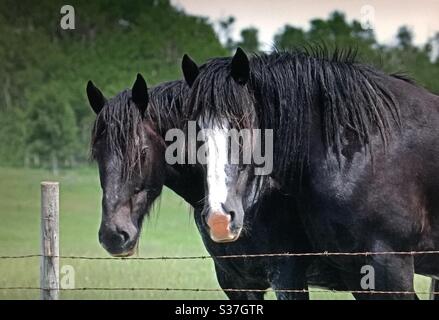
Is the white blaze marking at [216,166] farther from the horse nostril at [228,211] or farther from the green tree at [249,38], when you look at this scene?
the green tree at [249,38]

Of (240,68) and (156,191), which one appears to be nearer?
(240,68)

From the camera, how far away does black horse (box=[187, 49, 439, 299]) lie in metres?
4.92

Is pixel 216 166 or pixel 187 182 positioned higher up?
pixel 216 166

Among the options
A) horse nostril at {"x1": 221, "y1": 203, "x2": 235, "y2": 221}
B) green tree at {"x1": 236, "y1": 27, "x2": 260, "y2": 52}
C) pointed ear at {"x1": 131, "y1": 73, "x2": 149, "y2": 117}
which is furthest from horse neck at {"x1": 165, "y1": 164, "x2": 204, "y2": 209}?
green tree at {"x1": 236, "y1": 27, "x2": 260, "y2": 52}

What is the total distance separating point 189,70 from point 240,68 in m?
0.35

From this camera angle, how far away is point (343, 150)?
5.06 m

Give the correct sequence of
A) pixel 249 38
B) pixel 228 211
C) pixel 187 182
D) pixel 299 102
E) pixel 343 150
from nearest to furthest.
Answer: pixel 228 211 → pixel 343 150 → pixel 299 102 → pixel 187 182 → pixel 249 38

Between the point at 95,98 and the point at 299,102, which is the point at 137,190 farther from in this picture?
the point at 299,102

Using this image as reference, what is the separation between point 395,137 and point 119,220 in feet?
5.49

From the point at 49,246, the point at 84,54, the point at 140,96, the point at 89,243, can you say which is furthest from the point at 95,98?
the point at 84,54

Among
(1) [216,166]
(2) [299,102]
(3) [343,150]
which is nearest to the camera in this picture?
(1) [216,166]

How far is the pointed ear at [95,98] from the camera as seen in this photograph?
5637mm

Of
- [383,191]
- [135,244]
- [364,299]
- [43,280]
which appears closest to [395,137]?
[383,191]
